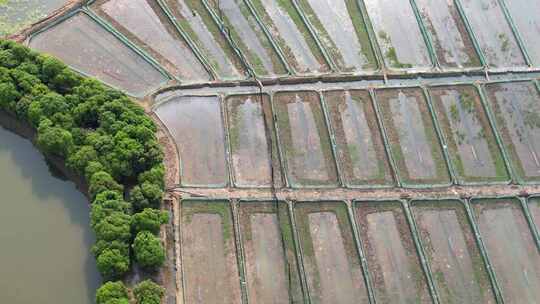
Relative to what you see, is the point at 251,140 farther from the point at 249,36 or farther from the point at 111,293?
the point at 111,293

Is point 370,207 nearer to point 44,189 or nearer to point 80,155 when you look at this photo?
point 80,155

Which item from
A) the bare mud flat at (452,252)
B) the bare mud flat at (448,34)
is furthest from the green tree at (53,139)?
the bare mud flat at (448,34)

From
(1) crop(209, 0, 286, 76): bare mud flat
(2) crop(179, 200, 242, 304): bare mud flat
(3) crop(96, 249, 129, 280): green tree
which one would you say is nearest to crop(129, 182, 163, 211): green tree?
(2) crop(179, 200, 242, 304): bare mud flat

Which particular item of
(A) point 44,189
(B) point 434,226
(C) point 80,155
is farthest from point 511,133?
(A) point 44,189

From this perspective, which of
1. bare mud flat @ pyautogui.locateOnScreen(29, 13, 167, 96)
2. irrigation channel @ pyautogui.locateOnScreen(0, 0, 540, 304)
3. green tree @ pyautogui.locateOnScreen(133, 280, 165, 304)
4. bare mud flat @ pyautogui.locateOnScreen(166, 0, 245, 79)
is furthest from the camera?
bare mud flat @ pyautogui.locateOnScreen(166, 0, 245, 79)

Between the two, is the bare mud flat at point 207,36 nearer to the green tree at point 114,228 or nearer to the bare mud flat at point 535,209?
the green tree at point 114,228

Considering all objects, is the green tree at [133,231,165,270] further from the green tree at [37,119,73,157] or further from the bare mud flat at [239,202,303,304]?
the green tree at [37,119,73,157]
